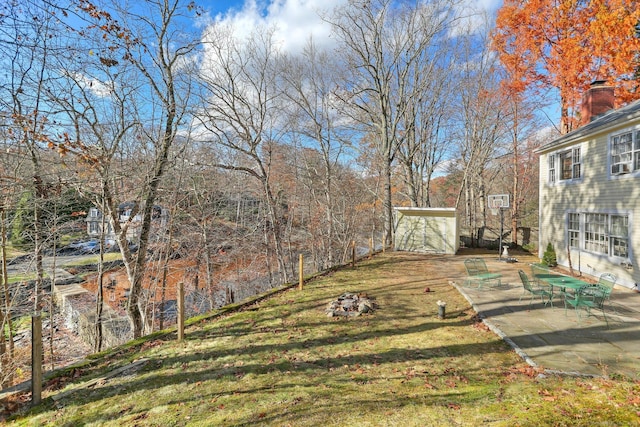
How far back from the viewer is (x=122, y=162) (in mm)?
7859

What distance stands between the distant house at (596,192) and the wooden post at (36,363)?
42.6 feet

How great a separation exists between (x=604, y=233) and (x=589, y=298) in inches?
170

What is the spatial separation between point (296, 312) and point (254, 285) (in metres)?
10.9

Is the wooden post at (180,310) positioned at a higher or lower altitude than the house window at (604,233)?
lower

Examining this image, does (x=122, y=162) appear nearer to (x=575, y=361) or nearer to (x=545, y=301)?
(x=575, y=361)

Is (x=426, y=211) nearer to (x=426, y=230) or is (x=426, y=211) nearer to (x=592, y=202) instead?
(x=426, y=230)

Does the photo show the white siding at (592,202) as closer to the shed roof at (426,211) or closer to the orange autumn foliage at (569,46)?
the shed roof at (426,211)

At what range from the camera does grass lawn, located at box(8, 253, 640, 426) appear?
10.6 ft

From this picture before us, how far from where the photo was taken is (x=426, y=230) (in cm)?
1500

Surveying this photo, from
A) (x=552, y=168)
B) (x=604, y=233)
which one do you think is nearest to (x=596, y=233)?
(x=604, y=233)

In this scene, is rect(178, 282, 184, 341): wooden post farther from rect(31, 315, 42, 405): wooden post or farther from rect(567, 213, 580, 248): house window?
rect(567, 213, 580, 248): house window

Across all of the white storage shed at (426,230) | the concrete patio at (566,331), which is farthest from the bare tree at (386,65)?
the concrete patio at (566,331)

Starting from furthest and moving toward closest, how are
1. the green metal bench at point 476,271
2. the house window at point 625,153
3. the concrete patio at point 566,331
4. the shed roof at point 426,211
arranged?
the shed roof at point 426,211 → the green metal bench at point 476,271 → the house window at point 625,153 → the concrete patio at point 566,331

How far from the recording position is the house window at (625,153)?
312 inches
